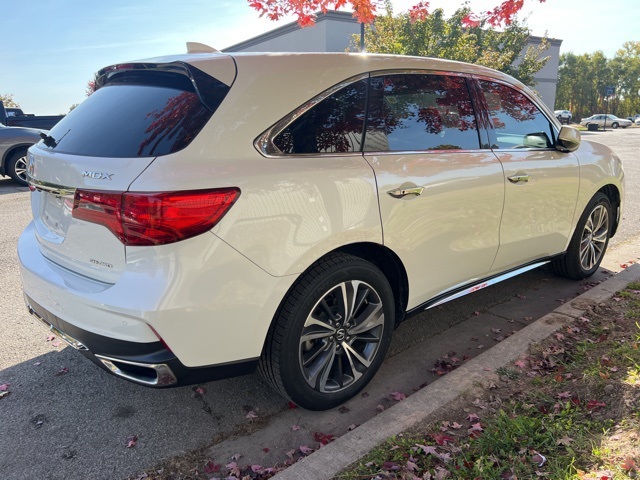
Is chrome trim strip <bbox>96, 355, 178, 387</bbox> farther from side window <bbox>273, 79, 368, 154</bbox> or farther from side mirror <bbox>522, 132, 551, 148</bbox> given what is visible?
side mirror <bbox>522, 132, 551, 148</bbox>

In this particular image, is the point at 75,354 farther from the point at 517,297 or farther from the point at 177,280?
the point at 517,297

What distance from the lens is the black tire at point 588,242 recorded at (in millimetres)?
4469

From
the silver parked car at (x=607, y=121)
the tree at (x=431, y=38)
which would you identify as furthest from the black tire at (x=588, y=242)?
the silver parked car at (x=607, y=121)

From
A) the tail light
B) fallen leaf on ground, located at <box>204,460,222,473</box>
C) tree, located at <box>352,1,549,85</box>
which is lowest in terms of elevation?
fallen leaf on ground, located at <box>204,460,222,473</box>

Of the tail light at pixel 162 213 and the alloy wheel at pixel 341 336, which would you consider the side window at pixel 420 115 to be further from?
the tail light at pixel 162 213

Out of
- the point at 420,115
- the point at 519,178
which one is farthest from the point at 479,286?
the point at 420,115

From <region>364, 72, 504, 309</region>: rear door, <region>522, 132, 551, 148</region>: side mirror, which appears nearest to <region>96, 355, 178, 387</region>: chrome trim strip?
<region>364, 72, 504, 309</region>: rear door

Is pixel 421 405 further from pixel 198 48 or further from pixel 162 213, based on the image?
pixel 198 48

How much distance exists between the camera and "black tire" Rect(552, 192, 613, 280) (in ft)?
14.7

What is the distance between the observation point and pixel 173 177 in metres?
2.07

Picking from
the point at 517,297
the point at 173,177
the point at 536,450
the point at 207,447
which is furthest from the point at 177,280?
the point at 517,297

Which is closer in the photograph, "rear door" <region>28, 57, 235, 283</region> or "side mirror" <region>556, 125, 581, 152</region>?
"rear door" <region>28, 57, 235, 283</region>

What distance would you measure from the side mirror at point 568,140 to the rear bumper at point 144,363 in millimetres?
3042

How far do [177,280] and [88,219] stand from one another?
545mm
